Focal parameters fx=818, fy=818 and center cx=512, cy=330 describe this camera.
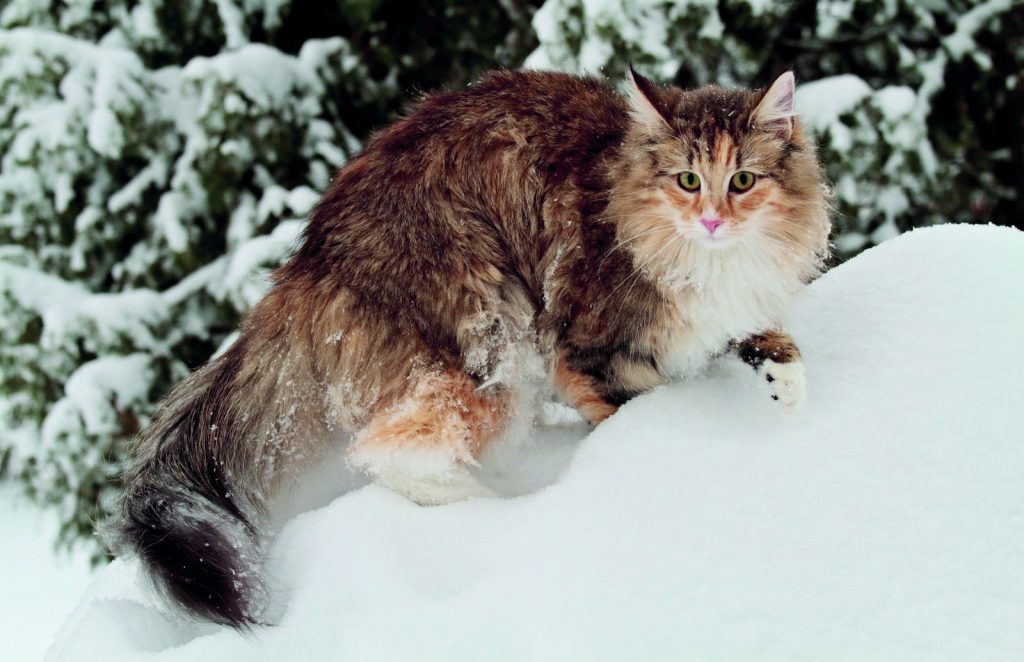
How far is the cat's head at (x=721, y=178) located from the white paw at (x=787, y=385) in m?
0.36

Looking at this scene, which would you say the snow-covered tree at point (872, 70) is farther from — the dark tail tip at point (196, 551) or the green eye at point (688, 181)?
the dark tail tip at point (196, 551)

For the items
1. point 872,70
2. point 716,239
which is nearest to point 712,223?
point 716,239

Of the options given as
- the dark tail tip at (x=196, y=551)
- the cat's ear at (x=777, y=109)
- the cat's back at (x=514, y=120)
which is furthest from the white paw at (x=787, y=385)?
the dark tail tip at (x=196, y=551)

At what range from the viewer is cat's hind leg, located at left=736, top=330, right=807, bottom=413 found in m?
1.94

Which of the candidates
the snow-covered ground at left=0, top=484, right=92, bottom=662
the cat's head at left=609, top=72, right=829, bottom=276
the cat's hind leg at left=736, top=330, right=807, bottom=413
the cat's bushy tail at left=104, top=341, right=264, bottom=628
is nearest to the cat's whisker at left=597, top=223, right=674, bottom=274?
the cat's head at left=609, top=72, right=829, bottom=276

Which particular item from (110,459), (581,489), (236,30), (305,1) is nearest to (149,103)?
(236,30)

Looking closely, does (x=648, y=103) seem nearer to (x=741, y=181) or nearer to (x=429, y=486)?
(x=741, y=181)

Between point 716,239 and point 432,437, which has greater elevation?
point 716,239

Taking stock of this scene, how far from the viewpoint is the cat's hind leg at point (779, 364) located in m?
1.94

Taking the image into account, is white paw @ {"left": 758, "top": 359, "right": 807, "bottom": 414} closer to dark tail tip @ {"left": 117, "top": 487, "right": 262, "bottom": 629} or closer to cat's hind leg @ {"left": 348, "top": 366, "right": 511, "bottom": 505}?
cat's hind leg @ {"left": 348, "top": 366, "right": 511, "bottom": 505}

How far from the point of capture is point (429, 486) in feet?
6.92

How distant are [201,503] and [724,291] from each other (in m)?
1.45

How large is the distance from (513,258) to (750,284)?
0.67 m

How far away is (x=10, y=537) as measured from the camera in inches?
262
